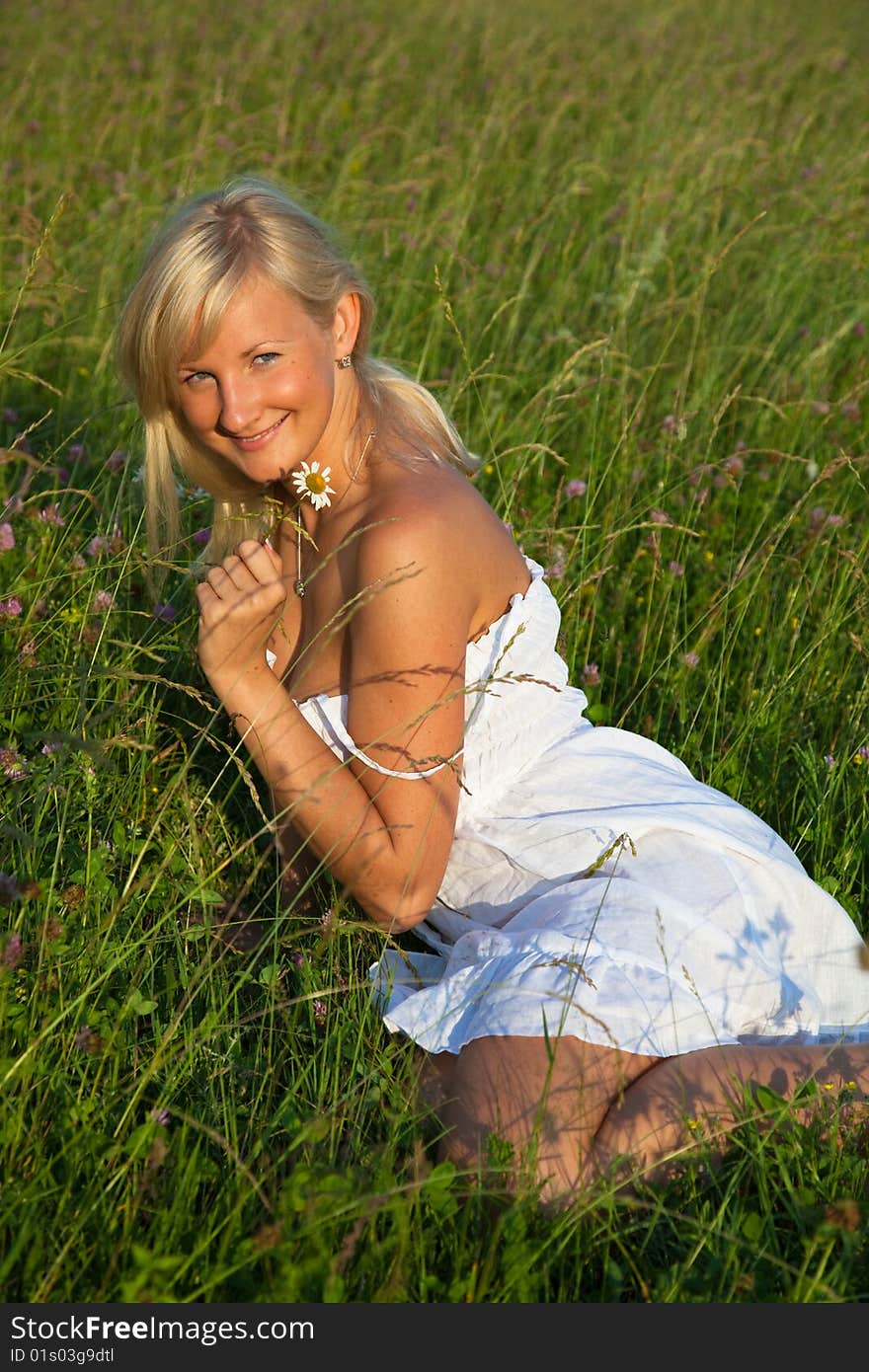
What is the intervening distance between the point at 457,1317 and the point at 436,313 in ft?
11.8

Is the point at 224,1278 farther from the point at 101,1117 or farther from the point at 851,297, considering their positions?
the point at 851,297

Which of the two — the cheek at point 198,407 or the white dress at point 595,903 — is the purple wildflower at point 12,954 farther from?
the cheek at point 198,407

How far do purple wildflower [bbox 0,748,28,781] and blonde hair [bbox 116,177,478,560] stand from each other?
0.59 metres

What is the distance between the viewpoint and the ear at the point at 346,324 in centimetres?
269

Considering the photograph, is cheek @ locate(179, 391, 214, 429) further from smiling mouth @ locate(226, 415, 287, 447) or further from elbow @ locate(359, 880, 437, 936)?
elbow @ locate(359, 880, 437, 936)

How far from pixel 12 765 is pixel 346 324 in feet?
3.74

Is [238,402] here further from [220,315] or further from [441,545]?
[441,545]

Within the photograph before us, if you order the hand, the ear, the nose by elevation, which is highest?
the ear

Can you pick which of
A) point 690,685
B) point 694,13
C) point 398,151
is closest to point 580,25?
point 694,13

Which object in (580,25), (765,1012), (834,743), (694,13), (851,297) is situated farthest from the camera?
(694,13)

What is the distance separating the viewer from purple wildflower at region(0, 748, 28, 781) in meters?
2.49

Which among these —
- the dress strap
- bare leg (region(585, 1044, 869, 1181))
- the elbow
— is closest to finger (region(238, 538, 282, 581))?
the dress strap

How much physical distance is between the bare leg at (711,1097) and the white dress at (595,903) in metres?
0.06

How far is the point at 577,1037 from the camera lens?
2.24 meters
